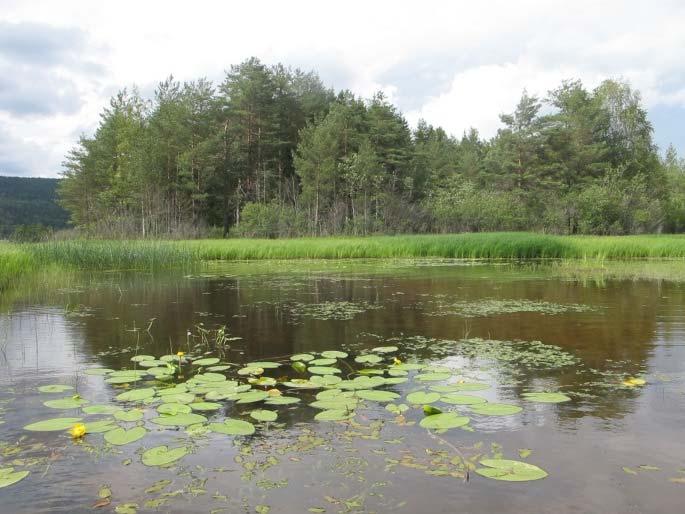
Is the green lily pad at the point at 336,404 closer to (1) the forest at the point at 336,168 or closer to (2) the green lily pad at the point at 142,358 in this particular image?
(2) the green lily pad at the point at 142,358

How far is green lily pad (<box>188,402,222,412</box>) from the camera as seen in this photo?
11.1 feet

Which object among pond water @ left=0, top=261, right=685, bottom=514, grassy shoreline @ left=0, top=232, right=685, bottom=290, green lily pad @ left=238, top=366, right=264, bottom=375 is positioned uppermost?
grassy shoreline @ left=0, top=232, right=685, bottom=290

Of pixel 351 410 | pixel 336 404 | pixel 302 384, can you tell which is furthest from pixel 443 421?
pixel 302 384

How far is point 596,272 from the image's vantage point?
13.7m

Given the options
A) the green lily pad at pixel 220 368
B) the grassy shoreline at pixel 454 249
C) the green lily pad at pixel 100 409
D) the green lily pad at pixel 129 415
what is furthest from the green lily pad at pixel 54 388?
the grassy shoreline at pixel 454 249

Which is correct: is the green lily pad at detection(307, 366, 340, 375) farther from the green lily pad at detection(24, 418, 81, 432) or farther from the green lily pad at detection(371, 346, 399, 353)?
the green lily pad at detection(24, 418, 81, 432)

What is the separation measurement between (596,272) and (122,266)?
13.2 metres

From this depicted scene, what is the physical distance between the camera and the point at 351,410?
339 cm

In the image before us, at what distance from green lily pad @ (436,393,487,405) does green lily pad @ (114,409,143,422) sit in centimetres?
195

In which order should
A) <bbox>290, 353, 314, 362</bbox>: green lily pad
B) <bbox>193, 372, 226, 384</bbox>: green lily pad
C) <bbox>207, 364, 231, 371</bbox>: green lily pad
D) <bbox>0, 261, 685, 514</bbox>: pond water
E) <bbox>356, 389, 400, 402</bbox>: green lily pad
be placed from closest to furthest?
1. <bbox>0, 261, 685, 514</bbox>: pond water
2. <bbox>356, 389, 400, 402</bbox>: green lily pad
3. <bbox>193, 372, 226, 384</bbox>: green lily pad
4. <bbox>207, 364, 231, 371</bbox>: green lily pad
5. <bbox>290, 353, 314, 362</bbox>: green lily pad

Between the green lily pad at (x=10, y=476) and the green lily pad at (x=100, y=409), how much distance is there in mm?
744

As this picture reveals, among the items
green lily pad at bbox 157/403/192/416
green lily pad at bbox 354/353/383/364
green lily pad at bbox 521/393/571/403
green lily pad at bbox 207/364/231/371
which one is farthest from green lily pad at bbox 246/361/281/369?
green lily pad at bbox 521/393/571/403

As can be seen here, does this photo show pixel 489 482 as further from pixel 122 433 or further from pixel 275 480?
pixel 122 433

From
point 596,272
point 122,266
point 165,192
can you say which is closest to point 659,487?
point 596,272
